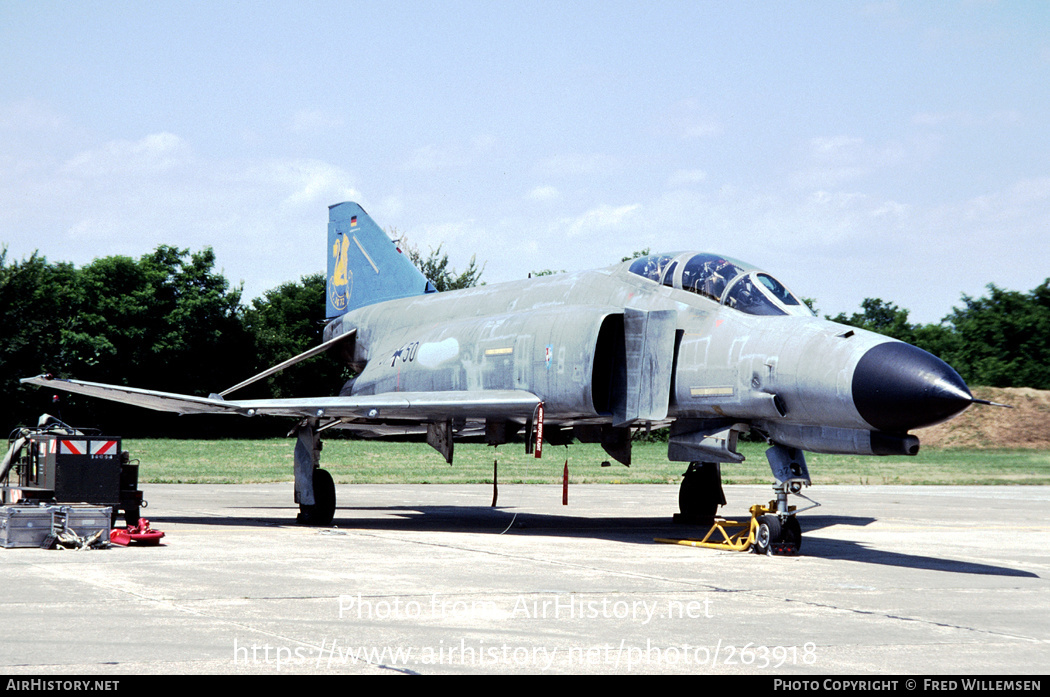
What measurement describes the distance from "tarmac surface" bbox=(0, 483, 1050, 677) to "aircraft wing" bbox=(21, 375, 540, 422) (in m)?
1.50

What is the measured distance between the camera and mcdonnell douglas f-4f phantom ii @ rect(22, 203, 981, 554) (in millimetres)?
9594

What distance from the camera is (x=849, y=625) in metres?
6.49

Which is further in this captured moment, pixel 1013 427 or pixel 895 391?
pixel 1013 427

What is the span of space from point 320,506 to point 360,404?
6.08ft

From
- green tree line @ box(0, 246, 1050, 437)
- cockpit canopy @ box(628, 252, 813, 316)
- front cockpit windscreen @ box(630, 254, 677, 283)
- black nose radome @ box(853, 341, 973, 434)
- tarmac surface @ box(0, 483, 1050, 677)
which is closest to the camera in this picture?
tarmac surface @ box(0, 483, 1050, 677)

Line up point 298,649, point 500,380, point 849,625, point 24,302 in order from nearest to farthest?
point 298,649, point 849,625, point 500,380, point 24,302

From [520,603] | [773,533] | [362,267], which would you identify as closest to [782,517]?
[773,533]

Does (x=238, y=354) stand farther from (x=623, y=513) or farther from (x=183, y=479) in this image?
(x=623, y=513)

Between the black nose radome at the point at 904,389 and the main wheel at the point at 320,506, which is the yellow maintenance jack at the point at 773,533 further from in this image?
the main wheel at the point at 320,506

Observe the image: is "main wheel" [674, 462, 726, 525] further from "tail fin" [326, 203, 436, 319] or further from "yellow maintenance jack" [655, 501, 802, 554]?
"tail fin" [326, 203, 436, 319]

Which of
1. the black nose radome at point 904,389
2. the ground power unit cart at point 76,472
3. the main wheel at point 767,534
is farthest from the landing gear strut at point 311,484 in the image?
the black nose radome at point 904,389

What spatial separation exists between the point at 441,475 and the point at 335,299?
1124 cm

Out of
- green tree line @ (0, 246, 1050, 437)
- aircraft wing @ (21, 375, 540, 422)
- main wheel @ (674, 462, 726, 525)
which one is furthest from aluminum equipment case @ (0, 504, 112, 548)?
green tree line @ (0, 246, 1050, 437)
